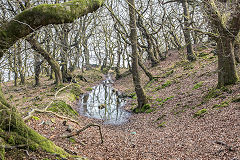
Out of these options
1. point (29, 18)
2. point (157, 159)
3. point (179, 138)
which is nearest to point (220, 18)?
point (179, 138)

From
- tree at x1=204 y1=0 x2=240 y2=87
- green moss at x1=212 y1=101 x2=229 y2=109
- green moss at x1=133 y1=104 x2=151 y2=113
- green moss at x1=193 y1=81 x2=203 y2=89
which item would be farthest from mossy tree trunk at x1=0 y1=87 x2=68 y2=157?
green moss at x1=193 y1=81 x2=203 y2=89

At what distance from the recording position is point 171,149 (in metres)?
7.17

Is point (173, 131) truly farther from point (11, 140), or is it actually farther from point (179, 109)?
point (11, 140)

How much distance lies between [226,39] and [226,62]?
1.25 m

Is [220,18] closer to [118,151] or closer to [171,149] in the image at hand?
[171,149]

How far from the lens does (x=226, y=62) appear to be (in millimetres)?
9906

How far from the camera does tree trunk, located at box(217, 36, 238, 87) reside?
973cm

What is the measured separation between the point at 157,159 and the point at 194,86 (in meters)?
7.99

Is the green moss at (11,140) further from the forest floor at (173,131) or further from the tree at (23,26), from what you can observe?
the forest floor at (173,131)

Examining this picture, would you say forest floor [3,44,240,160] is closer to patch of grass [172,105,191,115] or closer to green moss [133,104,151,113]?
patch of grass [172,105,191,115]

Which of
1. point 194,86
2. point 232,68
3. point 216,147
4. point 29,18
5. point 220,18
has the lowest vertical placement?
point 216,147

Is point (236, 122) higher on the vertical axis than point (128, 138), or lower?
higher

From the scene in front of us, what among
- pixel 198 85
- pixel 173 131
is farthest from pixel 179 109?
pixel 198 85

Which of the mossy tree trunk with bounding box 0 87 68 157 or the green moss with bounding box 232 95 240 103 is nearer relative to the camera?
the mossy tree trunk with bounding box 0 87 68 157
